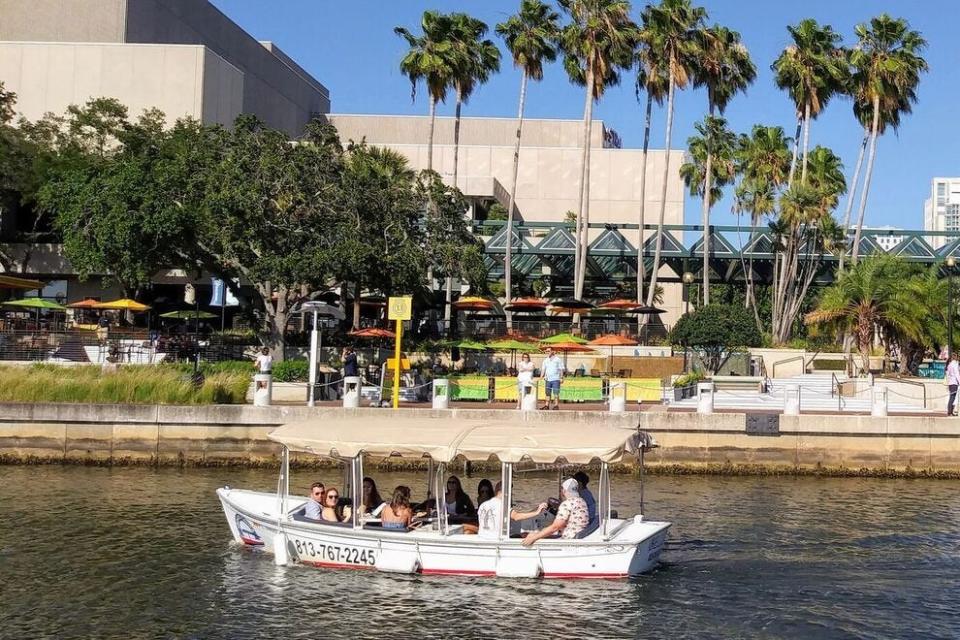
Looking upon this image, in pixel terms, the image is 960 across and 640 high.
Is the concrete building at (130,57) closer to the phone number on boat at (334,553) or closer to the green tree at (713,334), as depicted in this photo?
the green tree at (713,334)

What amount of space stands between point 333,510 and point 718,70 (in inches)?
1796

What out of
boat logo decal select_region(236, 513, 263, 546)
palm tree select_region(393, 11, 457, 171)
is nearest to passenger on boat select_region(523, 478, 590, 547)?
boat logo decal select_region(236, 513, 263, 546)

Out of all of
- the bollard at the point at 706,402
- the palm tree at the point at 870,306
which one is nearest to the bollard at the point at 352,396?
the bollard at the point at 706,402

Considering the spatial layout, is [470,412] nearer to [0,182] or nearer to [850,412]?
[850,412]

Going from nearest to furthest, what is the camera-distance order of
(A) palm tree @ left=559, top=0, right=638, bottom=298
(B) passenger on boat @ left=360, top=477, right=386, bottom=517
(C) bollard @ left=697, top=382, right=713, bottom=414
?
(B) passenger on boat @ left=360, top=477, right=386, bottom=517 → (C) bollard @ left=697, top=382, right=713, bottom=414 → (A) palm tree @ left=559, top=0, right=638, bottom=298

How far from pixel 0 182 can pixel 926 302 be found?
47.7m

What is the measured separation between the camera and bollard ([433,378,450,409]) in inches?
1147

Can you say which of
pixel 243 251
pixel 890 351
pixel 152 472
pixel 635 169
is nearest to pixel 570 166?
pixel 635 169

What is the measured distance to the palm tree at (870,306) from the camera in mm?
42062

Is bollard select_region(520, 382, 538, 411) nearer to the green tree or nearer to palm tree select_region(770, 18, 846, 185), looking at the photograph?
the green tree

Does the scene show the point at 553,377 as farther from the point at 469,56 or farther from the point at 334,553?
the point at 469,56

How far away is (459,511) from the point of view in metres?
17.2

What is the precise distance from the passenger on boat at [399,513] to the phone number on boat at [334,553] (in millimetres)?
552

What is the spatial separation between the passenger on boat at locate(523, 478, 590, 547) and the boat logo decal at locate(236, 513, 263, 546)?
16.2ft
